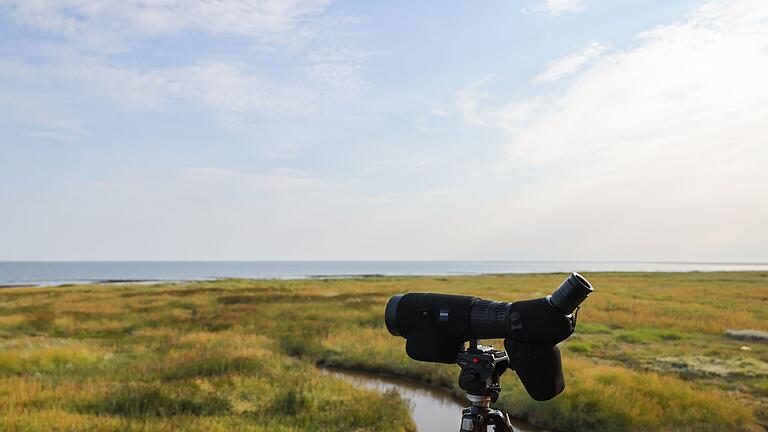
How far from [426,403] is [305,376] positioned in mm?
2946

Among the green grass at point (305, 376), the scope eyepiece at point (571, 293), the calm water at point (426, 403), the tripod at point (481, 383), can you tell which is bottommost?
the calm water at point (426, 403)

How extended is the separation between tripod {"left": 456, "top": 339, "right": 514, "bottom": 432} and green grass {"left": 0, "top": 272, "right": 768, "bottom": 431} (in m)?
6.52

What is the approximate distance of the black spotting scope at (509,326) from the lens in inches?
90.7

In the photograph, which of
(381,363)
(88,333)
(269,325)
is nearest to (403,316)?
(381,363)

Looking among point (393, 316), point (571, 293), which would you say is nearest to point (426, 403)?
point (393, 316)

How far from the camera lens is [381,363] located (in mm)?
16141

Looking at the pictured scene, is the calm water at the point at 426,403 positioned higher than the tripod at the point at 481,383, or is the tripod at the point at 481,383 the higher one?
the tripod at the point at 481,383

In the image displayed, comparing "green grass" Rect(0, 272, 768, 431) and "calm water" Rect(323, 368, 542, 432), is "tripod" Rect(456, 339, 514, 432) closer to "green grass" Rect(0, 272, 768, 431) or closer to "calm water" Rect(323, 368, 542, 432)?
"green grass" Rect(0, 272, 768, 431)

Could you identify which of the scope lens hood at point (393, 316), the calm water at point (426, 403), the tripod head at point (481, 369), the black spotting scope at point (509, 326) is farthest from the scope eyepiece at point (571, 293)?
the calm water at point (426, 403)

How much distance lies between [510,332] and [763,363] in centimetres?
1664

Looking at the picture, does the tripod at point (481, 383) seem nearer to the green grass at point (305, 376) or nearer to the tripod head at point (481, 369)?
the tripod head at point (481, 369)

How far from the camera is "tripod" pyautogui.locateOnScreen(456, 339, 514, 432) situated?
2.60 metres

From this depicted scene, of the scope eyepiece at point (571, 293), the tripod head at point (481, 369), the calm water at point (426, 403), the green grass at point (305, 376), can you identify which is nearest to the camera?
the scope eyepiece at point (571, 293)

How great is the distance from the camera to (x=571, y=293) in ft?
7.33
